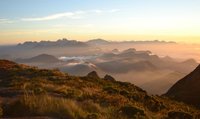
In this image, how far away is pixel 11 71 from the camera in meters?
40.4

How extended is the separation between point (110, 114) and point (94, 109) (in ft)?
3.58

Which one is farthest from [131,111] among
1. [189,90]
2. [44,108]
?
[189,90]

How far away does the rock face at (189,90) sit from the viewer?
57984mm

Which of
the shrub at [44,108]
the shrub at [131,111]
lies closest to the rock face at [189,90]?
the shrub at [131,111]

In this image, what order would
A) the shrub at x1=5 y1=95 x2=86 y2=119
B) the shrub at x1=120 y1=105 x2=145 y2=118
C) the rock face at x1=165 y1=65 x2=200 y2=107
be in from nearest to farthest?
the shrub at x1=5 y1=95 x2=86 y2=119 < the shrub at x1=120 y1=105 x2=145 y2=118 < the rock face at x1=165 y1=65 x2=200 y2=107

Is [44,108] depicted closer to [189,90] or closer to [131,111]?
[131,111]

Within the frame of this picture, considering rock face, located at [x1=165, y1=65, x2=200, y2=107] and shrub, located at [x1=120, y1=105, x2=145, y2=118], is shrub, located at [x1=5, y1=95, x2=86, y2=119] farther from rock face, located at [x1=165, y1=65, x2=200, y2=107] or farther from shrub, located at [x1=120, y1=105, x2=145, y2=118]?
rock face, located at [x1=165, y1=65, x2=200, y2=107]

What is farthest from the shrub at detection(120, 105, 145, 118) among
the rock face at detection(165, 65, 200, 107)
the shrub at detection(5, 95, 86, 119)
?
the rock face at detection(165, 65, 200, 107)

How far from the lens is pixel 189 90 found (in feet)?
207

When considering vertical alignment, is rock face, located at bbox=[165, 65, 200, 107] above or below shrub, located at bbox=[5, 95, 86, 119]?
below

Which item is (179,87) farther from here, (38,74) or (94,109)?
(94,109)

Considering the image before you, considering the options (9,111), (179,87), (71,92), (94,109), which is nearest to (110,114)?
(94,109)

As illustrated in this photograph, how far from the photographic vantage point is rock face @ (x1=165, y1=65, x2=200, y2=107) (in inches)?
2283

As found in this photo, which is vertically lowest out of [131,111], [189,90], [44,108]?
[189,90]
